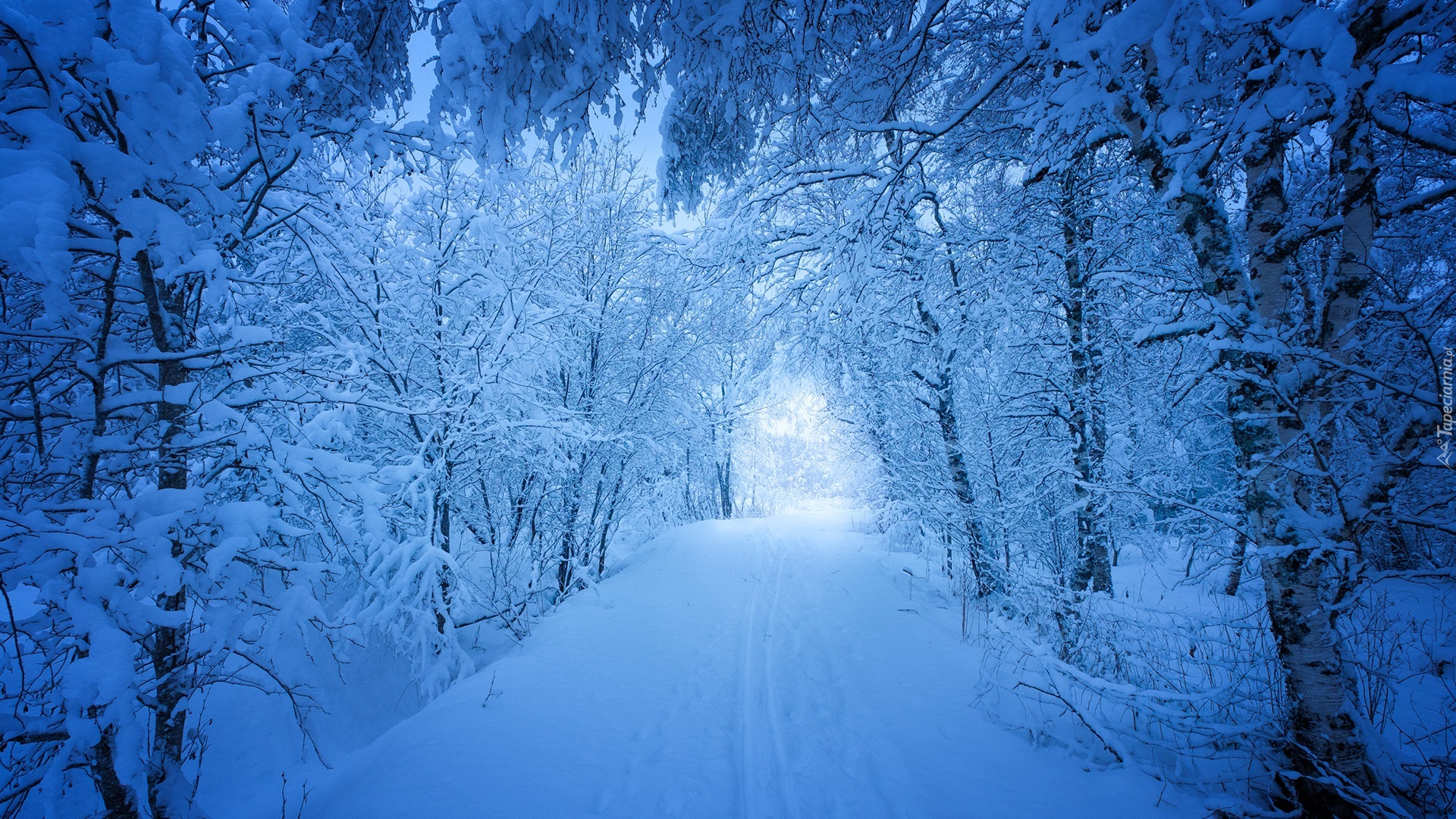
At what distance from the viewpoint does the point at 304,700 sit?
5.00 meters

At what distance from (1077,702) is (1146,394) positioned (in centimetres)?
345

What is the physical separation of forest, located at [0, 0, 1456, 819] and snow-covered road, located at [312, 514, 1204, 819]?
0.09 metres

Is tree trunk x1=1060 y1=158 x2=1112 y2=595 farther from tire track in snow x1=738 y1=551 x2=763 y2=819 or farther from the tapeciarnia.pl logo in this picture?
tire track in snow x1=738 y1=551 x2=763 y2=819

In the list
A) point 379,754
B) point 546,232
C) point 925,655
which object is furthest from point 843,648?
point 546,232

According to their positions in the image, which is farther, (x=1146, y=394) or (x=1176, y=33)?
(x=1146, y=394)

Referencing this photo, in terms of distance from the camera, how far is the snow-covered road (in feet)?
9.48

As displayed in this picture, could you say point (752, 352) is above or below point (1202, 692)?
above

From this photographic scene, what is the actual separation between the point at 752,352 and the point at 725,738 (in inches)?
209

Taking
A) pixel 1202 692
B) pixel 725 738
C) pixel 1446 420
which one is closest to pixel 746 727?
pixel 725 738

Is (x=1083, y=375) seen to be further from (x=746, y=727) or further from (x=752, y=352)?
(x=746, y=727)

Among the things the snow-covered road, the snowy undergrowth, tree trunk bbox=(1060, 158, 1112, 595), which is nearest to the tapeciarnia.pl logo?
the snowy undergrowth

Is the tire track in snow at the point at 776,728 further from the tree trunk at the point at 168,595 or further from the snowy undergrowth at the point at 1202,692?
the tree trunk at the point at 168,595

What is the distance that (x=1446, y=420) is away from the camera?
1.98 m

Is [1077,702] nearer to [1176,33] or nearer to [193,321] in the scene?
[1176,33]
